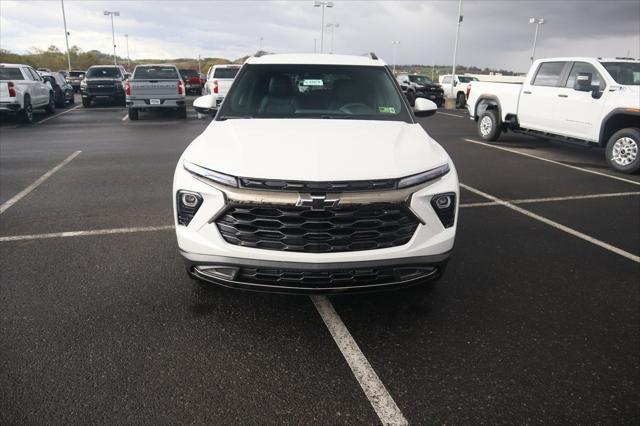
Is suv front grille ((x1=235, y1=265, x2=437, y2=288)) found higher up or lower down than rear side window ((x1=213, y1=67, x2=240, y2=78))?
A: lower down

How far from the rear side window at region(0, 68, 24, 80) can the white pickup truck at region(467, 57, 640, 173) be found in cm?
1530

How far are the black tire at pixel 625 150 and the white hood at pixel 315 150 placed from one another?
697 centimetres

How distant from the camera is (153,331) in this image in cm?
307

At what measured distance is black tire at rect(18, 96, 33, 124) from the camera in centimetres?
1493

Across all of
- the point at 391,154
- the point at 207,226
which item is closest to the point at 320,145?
the point at 391,154

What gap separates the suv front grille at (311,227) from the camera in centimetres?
266

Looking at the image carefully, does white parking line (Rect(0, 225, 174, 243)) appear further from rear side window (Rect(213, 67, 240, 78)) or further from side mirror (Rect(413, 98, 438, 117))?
rear side window (Rect(213, 67, 240, 78))

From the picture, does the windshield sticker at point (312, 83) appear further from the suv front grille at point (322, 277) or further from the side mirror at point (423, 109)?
the suv front grille at point (322, 277)

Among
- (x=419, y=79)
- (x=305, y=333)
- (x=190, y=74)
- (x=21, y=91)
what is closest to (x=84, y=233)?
(x=305, y=333)

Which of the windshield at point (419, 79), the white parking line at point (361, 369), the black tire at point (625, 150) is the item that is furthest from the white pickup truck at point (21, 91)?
the windshield at point (419, 79)

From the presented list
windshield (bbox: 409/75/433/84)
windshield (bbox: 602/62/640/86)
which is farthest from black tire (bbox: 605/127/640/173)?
windshield (bbox: 409/75/433/84)

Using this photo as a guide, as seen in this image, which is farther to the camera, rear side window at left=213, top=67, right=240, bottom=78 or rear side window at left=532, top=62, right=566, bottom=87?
rear side window at left=213, top=67, right=240, bottom=78

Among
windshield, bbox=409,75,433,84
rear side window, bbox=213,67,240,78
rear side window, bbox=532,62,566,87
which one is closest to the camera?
rear side window, bbox=532,62,566,87

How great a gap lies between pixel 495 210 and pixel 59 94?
22.1 meters
